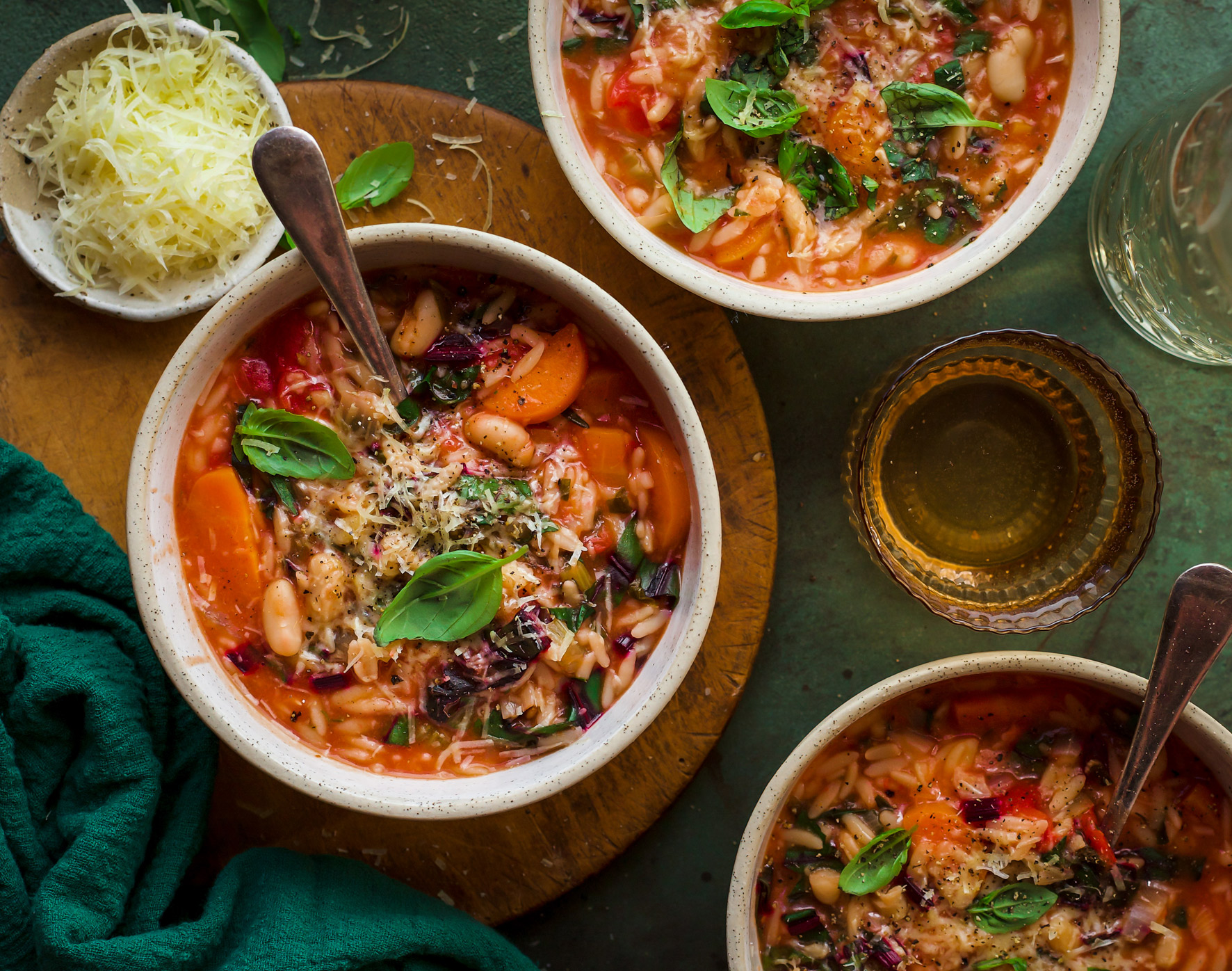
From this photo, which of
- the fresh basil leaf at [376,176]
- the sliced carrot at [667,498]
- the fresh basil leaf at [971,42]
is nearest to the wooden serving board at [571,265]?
the fresh basil leaf at [376,176]

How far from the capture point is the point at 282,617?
237cm

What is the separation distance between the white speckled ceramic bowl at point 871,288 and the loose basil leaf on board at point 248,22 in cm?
88

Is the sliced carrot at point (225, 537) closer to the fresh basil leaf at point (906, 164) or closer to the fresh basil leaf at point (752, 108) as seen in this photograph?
the fresh basil leaf at point (752, 108)

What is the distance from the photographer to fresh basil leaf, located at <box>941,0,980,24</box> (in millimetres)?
2633

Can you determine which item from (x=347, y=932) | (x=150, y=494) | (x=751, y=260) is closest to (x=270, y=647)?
(x=150, y=494)

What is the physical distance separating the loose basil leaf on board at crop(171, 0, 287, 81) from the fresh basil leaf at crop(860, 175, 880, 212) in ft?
5.62

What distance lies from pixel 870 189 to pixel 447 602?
154 centimetres

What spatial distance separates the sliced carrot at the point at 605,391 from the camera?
255 cm

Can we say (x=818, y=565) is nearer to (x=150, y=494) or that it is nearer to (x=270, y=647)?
(x=270, y=647)

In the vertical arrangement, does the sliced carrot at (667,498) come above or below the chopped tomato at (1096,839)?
above

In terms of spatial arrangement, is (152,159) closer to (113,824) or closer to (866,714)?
(113,824)

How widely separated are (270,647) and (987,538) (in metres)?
2.07

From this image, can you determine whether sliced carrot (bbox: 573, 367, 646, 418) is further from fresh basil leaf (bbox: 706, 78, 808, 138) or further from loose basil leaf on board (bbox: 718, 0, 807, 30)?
loose basil leaf on board (bbox: 718, 0, 807, 30)

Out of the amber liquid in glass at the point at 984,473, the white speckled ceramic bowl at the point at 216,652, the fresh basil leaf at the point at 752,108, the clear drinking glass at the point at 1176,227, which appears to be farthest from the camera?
the amber liquid in glass at the point at 984,473
